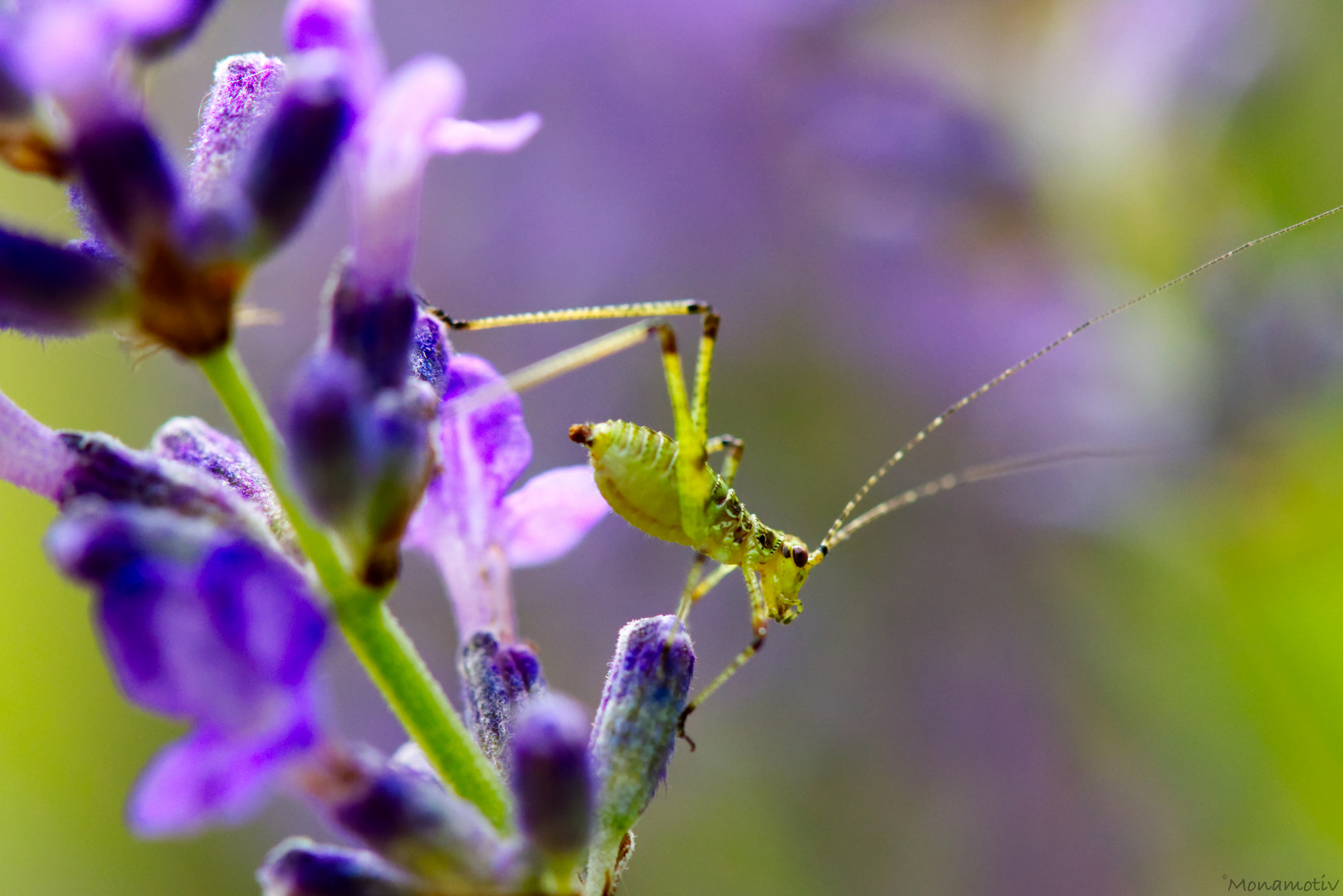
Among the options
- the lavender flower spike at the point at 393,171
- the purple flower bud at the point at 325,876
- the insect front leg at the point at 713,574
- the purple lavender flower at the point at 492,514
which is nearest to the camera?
the purple flower bud at the point at 325,876

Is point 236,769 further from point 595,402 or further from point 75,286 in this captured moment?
point 595,402

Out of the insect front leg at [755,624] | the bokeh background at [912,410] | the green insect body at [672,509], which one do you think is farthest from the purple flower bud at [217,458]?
the bokeh background at [912,410]

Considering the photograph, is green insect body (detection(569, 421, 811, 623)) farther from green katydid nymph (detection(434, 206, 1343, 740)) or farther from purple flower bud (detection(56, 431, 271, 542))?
purple flower bud (detection(56, 431, 271, 542))

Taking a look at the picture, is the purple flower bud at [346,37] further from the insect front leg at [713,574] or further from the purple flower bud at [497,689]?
the insect front leg at [713,574]

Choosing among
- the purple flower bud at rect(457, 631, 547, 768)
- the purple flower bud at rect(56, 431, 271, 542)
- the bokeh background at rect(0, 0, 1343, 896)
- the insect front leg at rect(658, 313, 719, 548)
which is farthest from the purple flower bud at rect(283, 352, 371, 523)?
the bokeh background at rect(0, 0, 1343, 896)

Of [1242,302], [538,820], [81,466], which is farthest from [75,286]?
[1242,302]

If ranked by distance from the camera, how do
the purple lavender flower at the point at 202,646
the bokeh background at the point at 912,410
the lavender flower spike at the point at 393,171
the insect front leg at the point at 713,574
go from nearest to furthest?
1. the purple lavender flower at the point at 202,646
2. the lavender flower spike at the point at 393,171
3. the insect front leg at the point at 713,574
4. the bokeh background at the point at 912,410
